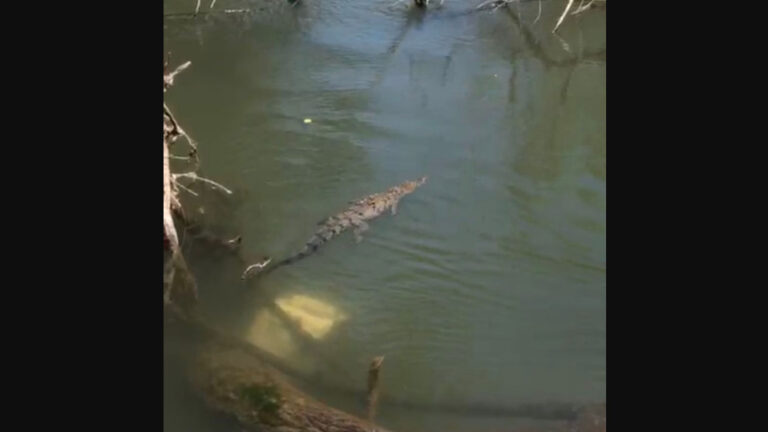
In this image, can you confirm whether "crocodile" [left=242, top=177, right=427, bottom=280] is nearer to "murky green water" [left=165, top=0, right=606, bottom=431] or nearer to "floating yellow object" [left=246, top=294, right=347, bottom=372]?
"murky green water" [left=165, top=0, right=606, bottom=431]

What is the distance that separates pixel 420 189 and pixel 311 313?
2019mm

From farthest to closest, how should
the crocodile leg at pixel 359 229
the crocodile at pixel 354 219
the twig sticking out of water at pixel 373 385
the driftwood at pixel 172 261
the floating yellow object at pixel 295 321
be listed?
the crocodile leg at pixel 359 229, the crocodile at pixel 354 219, the driftwood at pixel 172 261, the floating yellow object at pixel 295 321, the twig sticking out of water at pixel 373 385

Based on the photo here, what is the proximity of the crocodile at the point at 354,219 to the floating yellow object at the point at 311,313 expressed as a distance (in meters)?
0.40

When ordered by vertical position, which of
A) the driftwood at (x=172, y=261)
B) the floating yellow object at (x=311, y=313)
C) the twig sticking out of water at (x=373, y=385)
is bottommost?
the twig sticking out of water at (x=373, y=385)

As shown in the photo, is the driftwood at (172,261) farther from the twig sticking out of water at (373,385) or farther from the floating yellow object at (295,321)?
the twig sticking out of water at (373,385)

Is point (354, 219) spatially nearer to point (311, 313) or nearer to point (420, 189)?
point (420, 189)

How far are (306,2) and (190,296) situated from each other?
7.00 metres

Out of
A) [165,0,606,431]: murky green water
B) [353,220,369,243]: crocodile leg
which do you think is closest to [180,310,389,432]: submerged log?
[165,0,606,431]: murky green water

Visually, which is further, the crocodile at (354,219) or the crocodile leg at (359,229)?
the crocodile leg at (359,229)

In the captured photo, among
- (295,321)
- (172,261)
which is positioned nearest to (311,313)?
(295,321)

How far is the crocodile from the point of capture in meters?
6.20

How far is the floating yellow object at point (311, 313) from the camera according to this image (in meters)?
5.53

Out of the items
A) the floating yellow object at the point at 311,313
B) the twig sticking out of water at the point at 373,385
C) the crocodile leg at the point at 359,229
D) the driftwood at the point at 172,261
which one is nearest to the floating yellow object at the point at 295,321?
the floating yellow object at the point at 311,313

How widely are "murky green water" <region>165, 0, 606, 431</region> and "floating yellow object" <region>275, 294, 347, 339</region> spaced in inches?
3.2
